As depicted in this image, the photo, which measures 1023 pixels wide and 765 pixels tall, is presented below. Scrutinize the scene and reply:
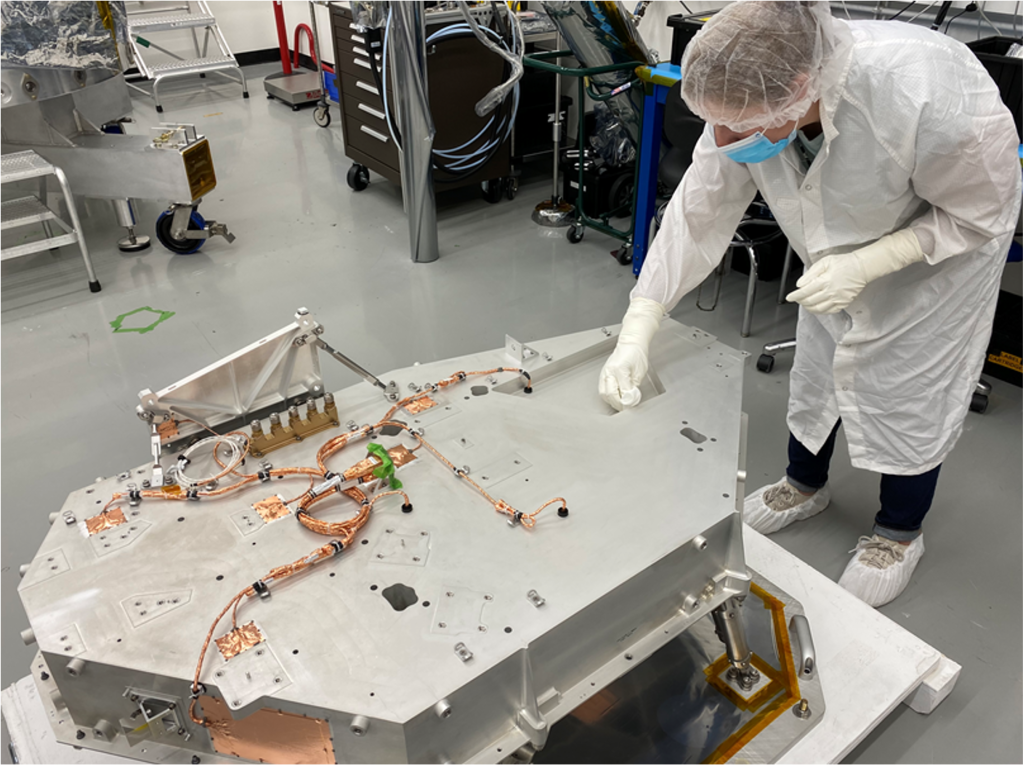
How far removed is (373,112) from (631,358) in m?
2.74

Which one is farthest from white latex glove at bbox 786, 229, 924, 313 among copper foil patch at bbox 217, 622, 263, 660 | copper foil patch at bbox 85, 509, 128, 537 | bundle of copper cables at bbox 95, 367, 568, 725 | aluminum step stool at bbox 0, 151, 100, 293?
aluminum step stool at bbox 0, 151, 100, 293

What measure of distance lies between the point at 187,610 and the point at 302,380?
21.5 inches

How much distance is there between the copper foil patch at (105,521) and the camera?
1218 mm

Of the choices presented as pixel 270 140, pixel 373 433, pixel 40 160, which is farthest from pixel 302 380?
pixel 270 140

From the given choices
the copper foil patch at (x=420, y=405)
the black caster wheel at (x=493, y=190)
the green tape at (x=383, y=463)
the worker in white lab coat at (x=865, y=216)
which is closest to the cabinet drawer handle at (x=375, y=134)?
the black caster wheel at (x=493, y=190)

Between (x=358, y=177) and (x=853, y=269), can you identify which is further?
(x=358, y=177)

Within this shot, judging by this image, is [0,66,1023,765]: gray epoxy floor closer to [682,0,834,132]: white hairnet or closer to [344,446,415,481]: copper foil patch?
[344,446,415,481]: copper foil patch

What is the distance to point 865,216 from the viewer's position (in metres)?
1.44

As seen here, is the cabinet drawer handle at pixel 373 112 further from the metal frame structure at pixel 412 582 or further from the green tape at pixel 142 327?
the metal frame structure at pixel 412 582

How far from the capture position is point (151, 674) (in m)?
1.01

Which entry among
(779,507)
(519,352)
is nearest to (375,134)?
(519,352)

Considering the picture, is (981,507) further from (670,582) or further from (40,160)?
(40,160)

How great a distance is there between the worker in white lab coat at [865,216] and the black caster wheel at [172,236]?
2.68 metres

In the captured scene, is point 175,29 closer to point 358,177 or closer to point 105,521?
point 358,177
